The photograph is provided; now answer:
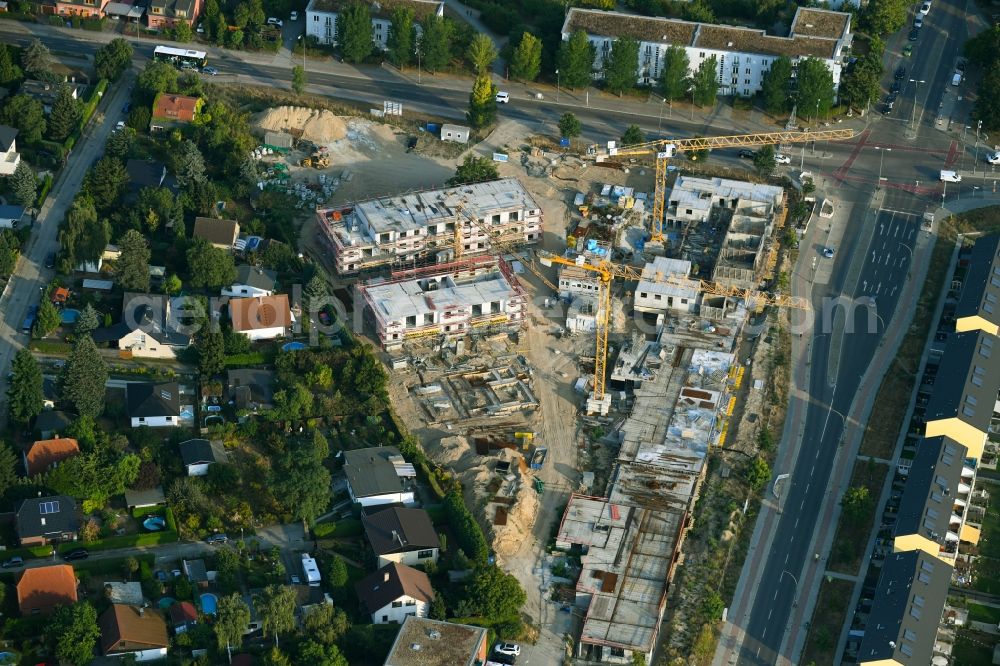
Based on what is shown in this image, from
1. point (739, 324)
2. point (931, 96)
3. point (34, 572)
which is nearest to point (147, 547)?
point (34, 572)

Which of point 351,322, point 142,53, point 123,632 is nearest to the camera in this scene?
Result: point 123,632

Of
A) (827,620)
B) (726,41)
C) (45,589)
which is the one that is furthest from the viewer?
(726,41)

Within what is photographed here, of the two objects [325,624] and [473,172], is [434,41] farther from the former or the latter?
[325,624]

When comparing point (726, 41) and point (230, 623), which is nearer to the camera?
point (230, 623)

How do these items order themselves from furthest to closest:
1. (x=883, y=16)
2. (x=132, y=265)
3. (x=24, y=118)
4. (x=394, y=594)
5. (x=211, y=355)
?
(x=883, y=16) < (x=24, y=118) < (x=132, y=265) < (x=211, y=355) < (x=394, y=594)

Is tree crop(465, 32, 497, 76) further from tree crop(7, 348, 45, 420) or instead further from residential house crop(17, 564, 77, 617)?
residential house crop(17, 564, 77, 617)

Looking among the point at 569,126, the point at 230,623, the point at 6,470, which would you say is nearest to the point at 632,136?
the point at 569,126

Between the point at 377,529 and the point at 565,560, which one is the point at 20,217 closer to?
the point at 377,529
